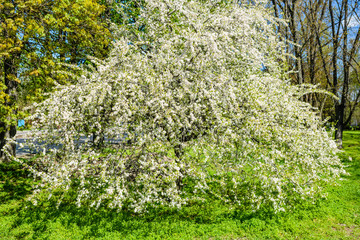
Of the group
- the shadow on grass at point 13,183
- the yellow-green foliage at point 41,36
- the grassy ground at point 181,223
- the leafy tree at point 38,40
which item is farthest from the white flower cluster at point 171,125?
the shadow on grass at point 13,183

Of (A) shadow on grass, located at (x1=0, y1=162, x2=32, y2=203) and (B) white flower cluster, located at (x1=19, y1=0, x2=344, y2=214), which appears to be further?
(A) shadow on grass, located at (x1=0, y1=162, x2=32, y2=203)

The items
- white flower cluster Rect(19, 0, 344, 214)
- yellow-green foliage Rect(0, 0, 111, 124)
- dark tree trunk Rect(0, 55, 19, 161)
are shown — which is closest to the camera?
white flower cluster Rect(19, 0, 344, 214)

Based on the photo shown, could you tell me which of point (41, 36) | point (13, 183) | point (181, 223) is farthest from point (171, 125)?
point (13, 183)

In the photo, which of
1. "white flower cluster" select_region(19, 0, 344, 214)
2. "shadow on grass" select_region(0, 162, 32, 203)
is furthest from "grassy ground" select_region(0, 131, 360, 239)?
"white flower cluster" select_region(19, 0, 344, 214)

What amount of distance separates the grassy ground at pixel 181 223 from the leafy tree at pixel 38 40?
3.04m

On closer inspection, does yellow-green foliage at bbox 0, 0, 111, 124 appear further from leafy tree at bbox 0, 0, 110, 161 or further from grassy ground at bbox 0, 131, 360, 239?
grassy ground at bbox 0, 131, 360, 239

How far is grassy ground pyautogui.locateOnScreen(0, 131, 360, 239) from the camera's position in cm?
593

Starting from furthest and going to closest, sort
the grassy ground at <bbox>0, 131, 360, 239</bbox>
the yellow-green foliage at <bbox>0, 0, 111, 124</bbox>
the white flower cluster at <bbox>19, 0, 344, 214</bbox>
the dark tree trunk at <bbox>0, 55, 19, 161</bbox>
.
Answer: the dark tree trunk at <bbox>0, 55, 19, 161</bbox> < the yellow-green foliage at <bbox>0, 0, 111, 124</bbox> < the grassy ground at <bbox>0, 131, 360, 239</bbox> < the white flower cluster at <bbox>19, 0, 344, 214</bbox>

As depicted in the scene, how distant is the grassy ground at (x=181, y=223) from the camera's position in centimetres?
593

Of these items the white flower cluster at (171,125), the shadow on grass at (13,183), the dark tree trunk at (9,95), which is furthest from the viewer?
the shadow on grass at (13,183)

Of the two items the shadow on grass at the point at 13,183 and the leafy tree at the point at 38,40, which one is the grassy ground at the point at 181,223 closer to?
the shadow on grass at the point at 13,183

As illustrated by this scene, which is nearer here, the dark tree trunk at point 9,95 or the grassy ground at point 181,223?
the grassy ground at point 181,223

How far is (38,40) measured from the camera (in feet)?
28.0

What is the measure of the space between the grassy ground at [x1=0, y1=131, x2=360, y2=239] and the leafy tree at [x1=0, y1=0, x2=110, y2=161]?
3.04 metres
